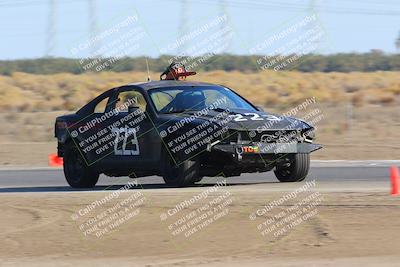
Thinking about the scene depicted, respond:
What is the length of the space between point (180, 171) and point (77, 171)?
8.24 feet

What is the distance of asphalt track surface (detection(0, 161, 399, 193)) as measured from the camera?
15.7m

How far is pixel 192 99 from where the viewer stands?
15344 mm

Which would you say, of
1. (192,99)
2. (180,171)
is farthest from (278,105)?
(180,171)

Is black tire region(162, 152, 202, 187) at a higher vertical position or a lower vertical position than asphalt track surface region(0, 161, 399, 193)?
higher

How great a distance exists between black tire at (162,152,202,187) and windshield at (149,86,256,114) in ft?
2.61

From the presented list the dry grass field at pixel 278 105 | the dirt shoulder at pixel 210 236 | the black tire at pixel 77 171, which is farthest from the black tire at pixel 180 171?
the dry grass field at pixel 278 105

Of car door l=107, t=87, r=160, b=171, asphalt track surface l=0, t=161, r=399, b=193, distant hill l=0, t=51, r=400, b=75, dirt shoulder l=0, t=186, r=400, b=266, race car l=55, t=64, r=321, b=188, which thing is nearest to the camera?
dirt shoulder l=0, t=186, r=400, b=266

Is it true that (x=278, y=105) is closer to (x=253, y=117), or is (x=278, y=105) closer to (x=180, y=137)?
(x=253, y=117)

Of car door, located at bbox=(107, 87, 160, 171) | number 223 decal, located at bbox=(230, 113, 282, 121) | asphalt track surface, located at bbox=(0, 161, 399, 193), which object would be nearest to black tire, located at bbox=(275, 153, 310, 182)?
asphalt track surface, located at bbox=(0, 161, 399, 193)

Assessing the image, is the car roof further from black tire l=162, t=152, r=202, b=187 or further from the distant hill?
the distant hill

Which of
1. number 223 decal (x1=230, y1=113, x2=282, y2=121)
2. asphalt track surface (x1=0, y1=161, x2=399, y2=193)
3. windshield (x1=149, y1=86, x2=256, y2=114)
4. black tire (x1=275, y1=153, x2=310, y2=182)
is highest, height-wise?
number 223 decal (x1=230, y1=113, x2=282, y2=121)

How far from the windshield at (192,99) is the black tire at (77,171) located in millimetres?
1791

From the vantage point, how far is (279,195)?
13.5 meters

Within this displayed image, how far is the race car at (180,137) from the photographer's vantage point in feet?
47.2
